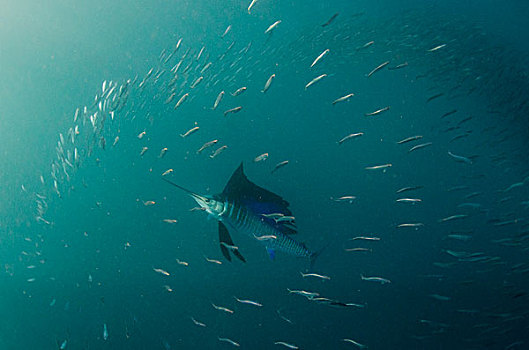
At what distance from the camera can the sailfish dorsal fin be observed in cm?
351

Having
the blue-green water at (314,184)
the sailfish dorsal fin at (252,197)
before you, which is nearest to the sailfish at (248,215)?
the sailfish dorsal fin at (252,197)

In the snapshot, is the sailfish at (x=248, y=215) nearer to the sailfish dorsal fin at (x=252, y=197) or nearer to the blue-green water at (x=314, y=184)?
the sailfish dorsal fin at (x=252, y=197)

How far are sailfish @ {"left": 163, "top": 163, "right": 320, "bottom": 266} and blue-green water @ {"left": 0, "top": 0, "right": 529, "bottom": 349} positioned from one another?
10.3 ft

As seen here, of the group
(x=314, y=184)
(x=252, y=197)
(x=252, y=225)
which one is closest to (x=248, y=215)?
(x=252, y=225)

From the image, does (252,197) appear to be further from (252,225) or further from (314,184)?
(314,184)

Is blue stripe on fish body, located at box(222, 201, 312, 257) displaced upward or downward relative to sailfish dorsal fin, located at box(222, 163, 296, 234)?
downward

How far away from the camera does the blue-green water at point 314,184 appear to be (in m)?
8.39

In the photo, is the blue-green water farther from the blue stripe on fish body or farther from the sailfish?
the blue stripe on fish body

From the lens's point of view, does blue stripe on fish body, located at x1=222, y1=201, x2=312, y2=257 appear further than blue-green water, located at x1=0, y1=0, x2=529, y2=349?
No

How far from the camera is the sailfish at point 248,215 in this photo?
134 inches

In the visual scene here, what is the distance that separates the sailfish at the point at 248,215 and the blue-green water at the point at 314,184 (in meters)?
3.14

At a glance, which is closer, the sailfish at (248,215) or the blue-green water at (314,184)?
the sailfish at (248,215)

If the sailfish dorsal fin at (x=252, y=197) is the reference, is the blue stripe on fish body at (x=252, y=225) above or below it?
below

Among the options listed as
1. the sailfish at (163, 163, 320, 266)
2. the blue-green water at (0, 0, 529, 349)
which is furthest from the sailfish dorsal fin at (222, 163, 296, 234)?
the blue-green water at (0, 0, 529, 349)
